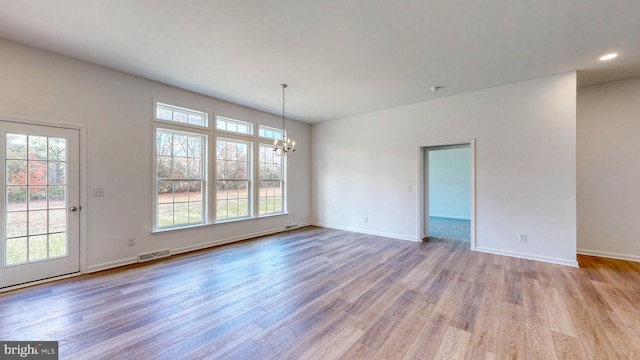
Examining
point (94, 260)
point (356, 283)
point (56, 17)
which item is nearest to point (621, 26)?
point (356, 283)

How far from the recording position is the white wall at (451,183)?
833 cm

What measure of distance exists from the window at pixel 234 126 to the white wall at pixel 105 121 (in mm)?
587

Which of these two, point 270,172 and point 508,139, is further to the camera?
point 270,172

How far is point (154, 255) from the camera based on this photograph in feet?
13.7

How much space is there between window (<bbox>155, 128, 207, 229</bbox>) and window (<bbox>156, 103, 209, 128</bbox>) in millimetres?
217

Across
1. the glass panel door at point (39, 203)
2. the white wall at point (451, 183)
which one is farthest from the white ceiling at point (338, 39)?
Answer: the white wall at point (451, 183)

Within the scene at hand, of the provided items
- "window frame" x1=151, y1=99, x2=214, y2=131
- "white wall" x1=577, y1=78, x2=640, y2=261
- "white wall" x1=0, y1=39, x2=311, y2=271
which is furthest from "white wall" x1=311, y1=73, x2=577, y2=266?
"window frame" x1=151, y1=99, x2=214, y2=131

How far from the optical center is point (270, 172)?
6.30 m

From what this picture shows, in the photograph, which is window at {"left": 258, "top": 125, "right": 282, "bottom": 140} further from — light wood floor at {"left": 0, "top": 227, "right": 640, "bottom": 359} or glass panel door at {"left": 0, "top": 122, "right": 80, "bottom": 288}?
glass panel door at {"left": 0, "top": 122, "right": 80, "bottom": 288}

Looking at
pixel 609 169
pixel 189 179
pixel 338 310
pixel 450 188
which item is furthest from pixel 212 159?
pixel 450 188

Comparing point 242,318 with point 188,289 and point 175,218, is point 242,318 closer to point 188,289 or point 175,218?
point 188,289

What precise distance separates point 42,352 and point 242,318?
59.1 inches

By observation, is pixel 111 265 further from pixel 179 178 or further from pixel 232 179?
pixel 232 179

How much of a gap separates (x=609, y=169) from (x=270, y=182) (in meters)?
6.56
